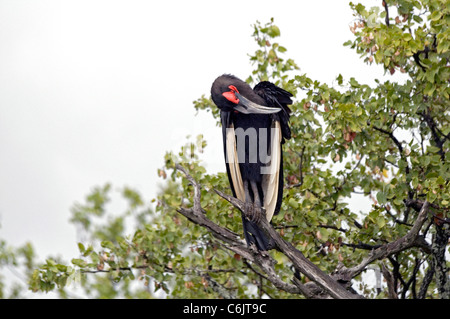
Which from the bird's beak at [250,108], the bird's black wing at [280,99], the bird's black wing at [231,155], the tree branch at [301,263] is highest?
the bird's black wing at [280,99]

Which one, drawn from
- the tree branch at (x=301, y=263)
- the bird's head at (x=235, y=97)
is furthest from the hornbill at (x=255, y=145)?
the tree branch at (x=301, y=263)

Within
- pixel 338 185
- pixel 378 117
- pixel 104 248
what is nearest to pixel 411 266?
pixel 338 185

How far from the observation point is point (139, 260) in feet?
27.5

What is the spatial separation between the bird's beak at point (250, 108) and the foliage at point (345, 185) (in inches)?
55.0

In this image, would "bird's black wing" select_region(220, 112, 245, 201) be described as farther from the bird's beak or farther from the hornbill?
the bird's beak

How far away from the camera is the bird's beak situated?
5.90 meters

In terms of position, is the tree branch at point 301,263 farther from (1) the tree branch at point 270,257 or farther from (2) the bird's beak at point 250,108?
(2) the bird's beak at point 250,108

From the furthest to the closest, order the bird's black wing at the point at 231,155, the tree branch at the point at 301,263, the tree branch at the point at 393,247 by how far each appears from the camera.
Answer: the tree branch at the point at 393,247 → the bird's black wing at the point at 231,155 → the tree branch at the point at 301,263

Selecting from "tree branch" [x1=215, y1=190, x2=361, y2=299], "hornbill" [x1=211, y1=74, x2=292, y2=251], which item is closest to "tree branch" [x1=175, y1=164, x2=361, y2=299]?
"tree branch" [x1=215, y1=190, x2=361, y2=299]

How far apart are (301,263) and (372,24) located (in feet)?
10.5

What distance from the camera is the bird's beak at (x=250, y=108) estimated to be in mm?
5902

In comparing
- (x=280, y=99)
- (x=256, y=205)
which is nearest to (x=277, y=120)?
(x=280, y=99)

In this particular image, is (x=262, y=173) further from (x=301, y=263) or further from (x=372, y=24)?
(x=372, y=24)

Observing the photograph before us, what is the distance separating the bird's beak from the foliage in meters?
1.40
